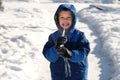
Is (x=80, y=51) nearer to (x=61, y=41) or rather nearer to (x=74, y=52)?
(x=74, y=52)

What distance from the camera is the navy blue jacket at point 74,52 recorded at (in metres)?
3.72

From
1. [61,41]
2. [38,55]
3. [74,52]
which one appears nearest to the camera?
[61,41]

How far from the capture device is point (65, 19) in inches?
148

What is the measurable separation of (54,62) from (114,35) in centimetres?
817

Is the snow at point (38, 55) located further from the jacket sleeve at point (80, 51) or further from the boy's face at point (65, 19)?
the boy's face at point (65, 19)

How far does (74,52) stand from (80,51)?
3.3 inches

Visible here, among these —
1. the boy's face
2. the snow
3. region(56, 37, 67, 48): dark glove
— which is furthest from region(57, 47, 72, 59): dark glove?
the snow

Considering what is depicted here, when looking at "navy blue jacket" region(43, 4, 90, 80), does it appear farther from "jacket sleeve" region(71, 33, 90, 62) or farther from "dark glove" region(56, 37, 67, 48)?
"dark glove" region(56, 37, 67, 48)

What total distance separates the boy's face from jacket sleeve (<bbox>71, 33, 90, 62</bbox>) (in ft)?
0.70

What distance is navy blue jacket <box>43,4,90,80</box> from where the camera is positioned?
12.2ft

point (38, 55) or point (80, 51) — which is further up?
point (80, 51)

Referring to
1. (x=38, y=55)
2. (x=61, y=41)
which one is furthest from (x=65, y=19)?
(x=38, y=55)

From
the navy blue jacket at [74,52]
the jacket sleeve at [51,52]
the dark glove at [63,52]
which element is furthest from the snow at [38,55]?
the dark glove at [63,52]

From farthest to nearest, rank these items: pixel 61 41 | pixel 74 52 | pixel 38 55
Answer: pixel 38 55, pixel 74 52, pixel 61 41
